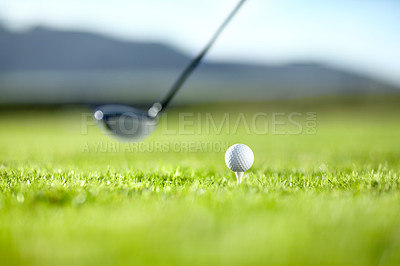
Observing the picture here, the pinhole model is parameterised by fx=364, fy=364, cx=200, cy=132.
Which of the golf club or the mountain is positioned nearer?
the golf club

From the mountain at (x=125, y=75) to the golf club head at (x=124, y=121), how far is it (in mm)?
34740

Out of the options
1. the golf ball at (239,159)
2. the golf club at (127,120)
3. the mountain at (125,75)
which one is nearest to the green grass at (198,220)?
the golf ball at (239,159)

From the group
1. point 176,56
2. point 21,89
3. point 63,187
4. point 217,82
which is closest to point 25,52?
point 176,56

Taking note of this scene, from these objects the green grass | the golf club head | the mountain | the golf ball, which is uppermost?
the mountain

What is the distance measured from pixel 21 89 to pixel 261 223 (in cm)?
5762

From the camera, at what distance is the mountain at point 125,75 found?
4744 cm

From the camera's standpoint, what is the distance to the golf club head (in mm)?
5785

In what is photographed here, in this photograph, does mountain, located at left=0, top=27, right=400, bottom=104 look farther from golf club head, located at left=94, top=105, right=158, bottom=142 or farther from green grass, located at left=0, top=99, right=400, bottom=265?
green grass, located at left=0, top=99, right=400, bottom=265

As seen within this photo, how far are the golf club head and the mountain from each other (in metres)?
34.7

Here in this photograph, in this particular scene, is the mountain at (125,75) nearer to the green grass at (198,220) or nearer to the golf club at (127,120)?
the golf club at (127,120)

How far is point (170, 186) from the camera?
3.74m

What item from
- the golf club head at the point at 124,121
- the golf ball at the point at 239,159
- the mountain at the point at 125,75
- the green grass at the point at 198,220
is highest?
the mountain at the point at 125,75

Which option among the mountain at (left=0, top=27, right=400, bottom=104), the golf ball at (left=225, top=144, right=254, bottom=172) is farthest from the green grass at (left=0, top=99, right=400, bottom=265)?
the mountain at (left=0, top=27, right=400, bottom=104)

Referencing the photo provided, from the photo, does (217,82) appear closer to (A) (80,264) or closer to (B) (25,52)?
(B) (25,52)
